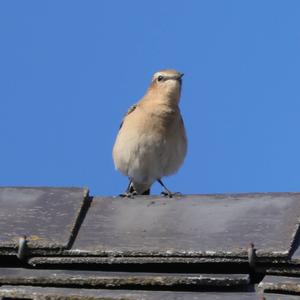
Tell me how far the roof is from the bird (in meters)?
4.85

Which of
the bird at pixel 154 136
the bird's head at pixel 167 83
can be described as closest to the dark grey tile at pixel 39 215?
the bird at pixel 154 136

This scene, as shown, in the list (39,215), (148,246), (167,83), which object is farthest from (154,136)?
(148,246)

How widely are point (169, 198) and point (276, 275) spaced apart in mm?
835

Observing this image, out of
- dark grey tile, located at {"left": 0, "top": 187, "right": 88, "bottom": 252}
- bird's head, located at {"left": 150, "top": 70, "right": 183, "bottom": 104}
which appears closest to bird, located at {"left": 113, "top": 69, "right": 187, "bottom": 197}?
bird's head, located at {"left": 150, "top": 70, "right": 183, "bottom": 104}

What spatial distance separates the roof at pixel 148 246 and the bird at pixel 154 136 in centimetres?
485

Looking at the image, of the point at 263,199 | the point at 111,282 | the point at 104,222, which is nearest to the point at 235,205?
the point at 263,199

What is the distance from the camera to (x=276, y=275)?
319 centimetres

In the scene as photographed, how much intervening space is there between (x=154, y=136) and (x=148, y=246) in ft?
17.9

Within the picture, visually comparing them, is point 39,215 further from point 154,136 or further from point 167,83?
point 167,83

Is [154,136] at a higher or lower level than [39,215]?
higher

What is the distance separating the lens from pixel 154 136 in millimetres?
8812

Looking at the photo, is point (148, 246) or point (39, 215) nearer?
point (148, 246)

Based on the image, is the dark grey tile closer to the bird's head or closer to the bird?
A: the bird

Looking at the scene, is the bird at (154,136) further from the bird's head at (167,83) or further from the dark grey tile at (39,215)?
the dark grey tile at (39,215)
